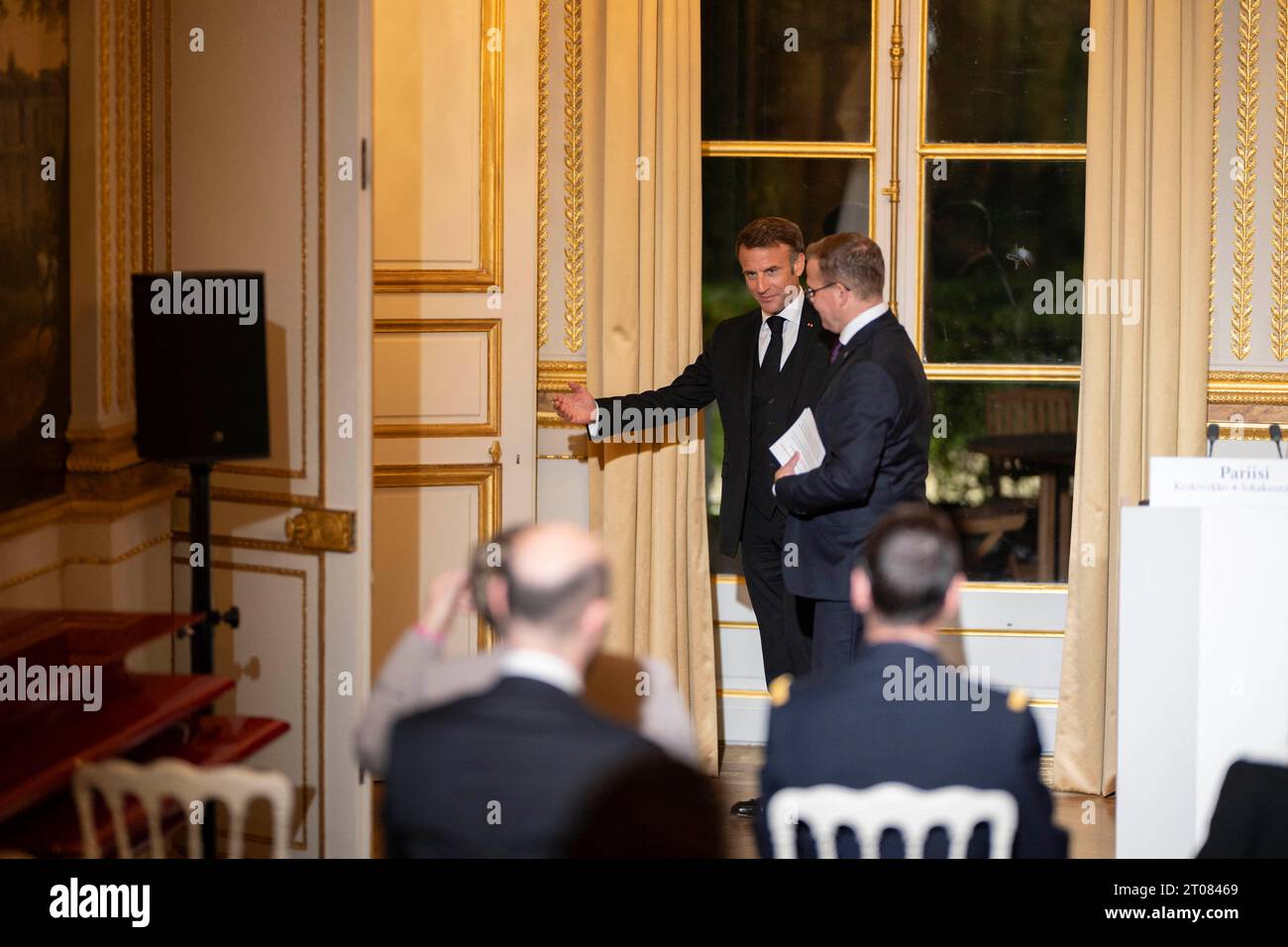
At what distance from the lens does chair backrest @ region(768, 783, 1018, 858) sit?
220 centimetres

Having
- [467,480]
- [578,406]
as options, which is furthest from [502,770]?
[467,480]

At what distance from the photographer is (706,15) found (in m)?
4.94

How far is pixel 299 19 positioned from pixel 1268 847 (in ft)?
9.23

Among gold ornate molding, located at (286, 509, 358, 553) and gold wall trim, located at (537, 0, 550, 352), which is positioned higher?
gold wall trim, located at (537, 0, 550, 352)

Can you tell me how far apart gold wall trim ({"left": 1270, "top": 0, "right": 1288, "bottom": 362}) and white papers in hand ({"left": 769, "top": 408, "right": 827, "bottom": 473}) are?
169cm

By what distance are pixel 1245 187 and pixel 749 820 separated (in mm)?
2500

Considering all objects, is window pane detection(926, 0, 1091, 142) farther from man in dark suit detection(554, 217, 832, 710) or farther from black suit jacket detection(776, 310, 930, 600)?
black suit jacket detection(776, 310, 930, 600)

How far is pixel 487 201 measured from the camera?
15.7 ft

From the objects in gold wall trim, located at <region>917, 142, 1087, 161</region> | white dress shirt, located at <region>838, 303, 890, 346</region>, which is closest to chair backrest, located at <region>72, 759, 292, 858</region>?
white dress shirt, located at <region>838, 303, 890, 346</region>

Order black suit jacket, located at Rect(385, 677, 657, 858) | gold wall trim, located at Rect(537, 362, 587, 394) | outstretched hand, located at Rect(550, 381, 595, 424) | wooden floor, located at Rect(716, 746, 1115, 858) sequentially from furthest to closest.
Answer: gold wall trim, located at Rect(537, 362, 587, 394), outstretched hand, located at Rect(550, 381, 595, 424), wooden floor, located at Rect(716, 746, 1115, 858), black suit jacket, located at Rect(385, 677, 657, 858)

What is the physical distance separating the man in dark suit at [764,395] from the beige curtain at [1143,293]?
97 cm

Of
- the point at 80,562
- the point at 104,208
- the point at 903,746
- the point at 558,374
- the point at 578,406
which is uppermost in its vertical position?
the point at 104,208

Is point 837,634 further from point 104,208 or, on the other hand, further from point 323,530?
point 104,208
